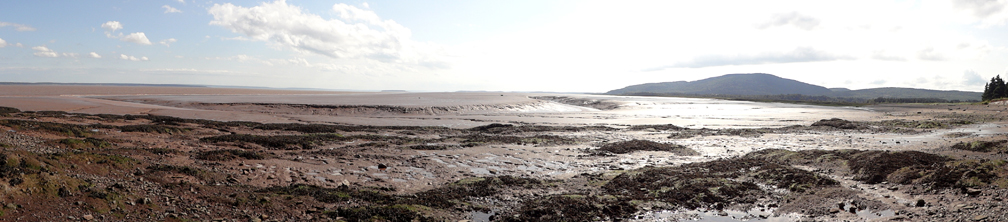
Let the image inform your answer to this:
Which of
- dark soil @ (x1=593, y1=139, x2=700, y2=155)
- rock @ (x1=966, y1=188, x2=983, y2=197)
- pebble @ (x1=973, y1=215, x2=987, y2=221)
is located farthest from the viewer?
dark soil @ (x1=593, y1=139, x2=700, y2=155)

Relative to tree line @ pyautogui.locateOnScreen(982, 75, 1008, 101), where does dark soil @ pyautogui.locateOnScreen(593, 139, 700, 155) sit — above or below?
below

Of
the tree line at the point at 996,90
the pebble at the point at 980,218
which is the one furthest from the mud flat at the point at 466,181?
the tree line at the point at 996,90

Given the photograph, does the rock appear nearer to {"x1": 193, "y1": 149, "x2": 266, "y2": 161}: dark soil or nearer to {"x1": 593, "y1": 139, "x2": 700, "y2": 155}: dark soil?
{"x1": 593, "y1": 139, "x2": 700, "y2": 155}: dark soil

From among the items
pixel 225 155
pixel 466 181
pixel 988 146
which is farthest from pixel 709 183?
pixel 225 155

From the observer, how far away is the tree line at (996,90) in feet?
245

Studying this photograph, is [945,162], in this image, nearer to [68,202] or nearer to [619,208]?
[619,208]

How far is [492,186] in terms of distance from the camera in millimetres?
9930

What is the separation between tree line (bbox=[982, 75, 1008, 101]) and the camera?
7475 centimetres

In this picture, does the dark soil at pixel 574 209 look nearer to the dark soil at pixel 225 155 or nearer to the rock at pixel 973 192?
the rock at pixel 973 192

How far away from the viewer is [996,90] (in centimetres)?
7612

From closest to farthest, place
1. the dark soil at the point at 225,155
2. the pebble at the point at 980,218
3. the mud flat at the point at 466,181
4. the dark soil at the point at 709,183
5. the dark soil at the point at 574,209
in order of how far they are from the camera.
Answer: the pebble at the point at 980,218
the mud flat at the point at 466,181
the dark soil at the point at 574,209
the dark soil at the point at 709,183
the dark soil at the point at 225,155

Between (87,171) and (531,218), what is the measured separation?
7723 mm

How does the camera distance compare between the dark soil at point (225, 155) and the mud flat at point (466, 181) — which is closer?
the mud flat at point (466, 181)

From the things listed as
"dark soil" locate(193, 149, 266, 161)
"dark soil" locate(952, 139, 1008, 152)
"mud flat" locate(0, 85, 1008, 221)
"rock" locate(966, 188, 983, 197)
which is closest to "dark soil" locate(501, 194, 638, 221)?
"mud flat" locate(0, 85, 1008, 221)
